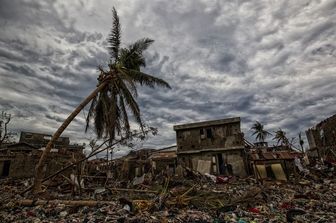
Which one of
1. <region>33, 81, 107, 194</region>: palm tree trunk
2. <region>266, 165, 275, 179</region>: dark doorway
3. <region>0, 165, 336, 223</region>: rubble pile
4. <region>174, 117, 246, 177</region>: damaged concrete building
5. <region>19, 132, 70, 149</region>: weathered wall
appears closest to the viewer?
<region>0, 165, 336, 223</region>: rubble pile

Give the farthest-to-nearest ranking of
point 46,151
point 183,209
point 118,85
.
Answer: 1. point 118,85
2. point 46,151
3. point 183,209

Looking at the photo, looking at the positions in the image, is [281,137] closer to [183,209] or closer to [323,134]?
[323,134]

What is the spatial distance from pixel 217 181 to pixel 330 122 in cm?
1340

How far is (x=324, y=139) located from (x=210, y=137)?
39.3ft

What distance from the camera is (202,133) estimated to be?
17281mm

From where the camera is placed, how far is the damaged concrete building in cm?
1564

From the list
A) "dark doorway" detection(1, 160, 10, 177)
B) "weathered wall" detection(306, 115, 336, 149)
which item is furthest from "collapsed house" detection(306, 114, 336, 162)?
"dark doorway" detection(1, 160, 10, 177)

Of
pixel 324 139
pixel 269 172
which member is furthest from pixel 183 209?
pixel 324 139

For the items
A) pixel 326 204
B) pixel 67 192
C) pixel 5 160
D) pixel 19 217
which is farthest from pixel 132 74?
pixel 5 160

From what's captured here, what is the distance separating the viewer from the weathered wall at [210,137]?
52.9 ft

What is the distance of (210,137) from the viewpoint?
16.9m

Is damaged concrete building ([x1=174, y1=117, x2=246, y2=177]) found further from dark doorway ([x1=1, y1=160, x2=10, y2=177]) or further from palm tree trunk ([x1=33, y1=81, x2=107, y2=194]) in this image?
dark doorway ([x1=1, y1=160, x2=10, y2=177])

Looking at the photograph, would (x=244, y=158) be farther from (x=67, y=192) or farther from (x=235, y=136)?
(x=67, y=192)

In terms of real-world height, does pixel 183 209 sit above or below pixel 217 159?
below
